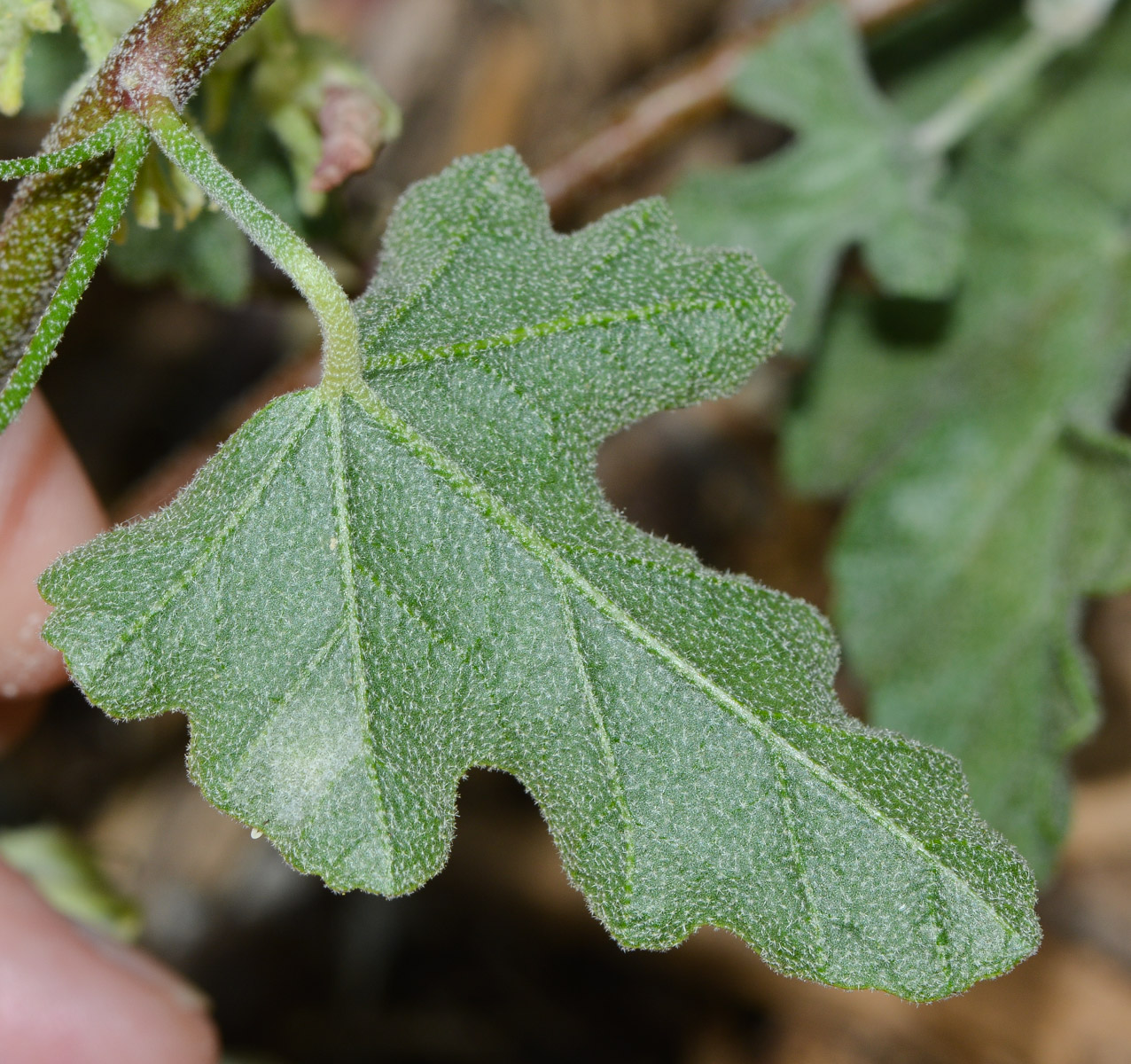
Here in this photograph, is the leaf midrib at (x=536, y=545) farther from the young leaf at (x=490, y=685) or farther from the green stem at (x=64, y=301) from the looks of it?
the green stem at (x=64, y=301)

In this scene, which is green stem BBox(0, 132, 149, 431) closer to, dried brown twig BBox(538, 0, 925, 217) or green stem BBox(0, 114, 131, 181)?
green stem BBox(0, 114, 131, 181)

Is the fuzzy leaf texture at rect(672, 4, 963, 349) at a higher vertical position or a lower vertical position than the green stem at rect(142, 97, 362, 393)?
lower

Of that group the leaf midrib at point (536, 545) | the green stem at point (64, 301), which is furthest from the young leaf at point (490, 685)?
the green stem at point (64, 301)

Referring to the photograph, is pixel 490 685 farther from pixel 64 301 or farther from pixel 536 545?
pixel 64 301

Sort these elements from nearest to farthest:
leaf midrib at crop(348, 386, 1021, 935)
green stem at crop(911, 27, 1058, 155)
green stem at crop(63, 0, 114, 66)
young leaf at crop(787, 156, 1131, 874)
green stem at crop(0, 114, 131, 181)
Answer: green stem at crop(0, 114, 131, 181), leaf midrib at crop(348, 386, 1021, 935), green stem at crop(63, 0, 114, 66), young leaf at crop(787, 156, 1131, 874), green stem at crop(911, 27, 1058, 155)

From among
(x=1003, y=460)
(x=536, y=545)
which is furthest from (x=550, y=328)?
(x=1003, y=460)

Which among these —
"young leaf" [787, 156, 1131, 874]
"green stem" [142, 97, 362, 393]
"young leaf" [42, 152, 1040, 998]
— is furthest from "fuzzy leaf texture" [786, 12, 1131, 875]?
"green stem" [142, 97, 362, 393]

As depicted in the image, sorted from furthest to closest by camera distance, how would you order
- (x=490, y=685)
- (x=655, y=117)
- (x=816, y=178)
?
(x=655, y=117)
(x=816, y=178)
(x=490, y=685)

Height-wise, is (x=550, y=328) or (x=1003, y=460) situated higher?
(x=550, y=328)
